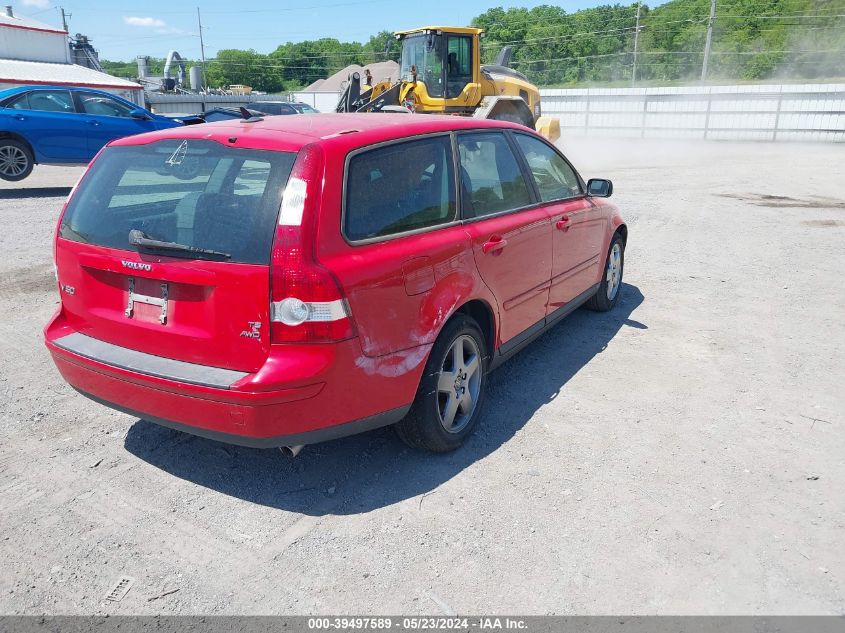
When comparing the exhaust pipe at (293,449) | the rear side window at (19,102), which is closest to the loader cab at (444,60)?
the rear side window at (19,102)

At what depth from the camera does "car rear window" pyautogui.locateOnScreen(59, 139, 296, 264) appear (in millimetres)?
2984

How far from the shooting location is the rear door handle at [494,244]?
3.86 meters

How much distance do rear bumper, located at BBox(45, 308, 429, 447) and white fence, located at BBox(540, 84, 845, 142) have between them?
29808mm

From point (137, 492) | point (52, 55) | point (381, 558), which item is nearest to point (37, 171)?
point (137, 492)

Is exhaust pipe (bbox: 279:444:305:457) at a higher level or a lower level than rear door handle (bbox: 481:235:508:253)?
lower

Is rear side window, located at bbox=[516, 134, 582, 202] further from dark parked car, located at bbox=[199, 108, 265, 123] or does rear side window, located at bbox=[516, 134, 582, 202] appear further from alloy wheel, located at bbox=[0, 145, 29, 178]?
alloy wheel, located at bbox=[0, 145, 29, 178]

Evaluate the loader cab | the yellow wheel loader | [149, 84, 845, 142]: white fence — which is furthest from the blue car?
[149, 84, 845, 142]: white fence

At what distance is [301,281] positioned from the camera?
2.88m

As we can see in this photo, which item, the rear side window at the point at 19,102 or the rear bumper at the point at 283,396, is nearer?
the rear bumper at the point at 283,396

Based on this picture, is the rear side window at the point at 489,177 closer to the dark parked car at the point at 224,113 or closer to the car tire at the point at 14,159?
the dark parked car at the point at 224,113

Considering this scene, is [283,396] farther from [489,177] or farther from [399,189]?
[489,177]

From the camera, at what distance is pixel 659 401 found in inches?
174

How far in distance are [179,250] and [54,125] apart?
11492 millimetres

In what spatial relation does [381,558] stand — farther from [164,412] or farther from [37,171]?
[37,171]
